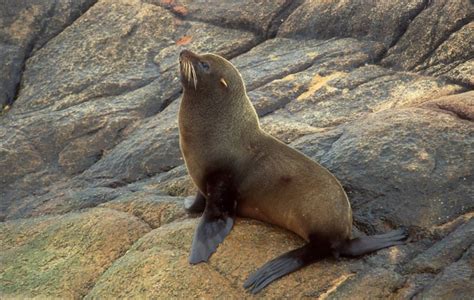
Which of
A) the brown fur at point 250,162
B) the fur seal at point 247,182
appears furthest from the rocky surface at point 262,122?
the brown fur at point 250,162

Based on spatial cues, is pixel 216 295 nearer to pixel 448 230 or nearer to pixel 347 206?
pixel 347 206

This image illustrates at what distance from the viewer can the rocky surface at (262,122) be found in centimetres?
525

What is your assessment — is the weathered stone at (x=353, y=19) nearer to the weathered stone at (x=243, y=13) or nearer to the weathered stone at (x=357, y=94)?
the weathered stone at (x=243, y=13)

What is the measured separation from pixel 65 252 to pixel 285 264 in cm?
209

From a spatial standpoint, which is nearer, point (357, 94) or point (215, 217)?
point (215, 217)

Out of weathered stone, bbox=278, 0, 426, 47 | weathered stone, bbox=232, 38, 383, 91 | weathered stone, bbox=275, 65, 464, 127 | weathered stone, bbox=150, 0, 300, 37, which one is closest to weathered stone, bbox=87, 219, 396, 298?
weathered stone, bbox=275, 65, 464, 127

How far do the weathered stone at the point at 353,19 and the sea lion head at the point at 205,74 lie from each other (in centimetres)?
344

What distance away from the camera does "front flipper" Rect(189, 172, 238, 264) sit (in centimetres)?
532

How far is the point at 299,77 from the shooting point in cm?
866

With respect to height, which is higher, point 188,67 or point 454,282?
point 188,67

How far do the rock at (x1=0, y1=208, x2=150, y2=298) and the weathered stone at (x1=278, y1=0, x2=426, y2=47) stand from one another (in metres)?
4.65

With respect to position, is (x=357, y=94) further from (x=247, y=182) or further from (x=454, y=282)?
(x=454, y=282)

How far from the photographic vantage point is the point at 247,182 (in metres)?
5.84

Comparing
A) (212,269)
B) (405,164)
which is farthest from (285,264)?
(405,164)
